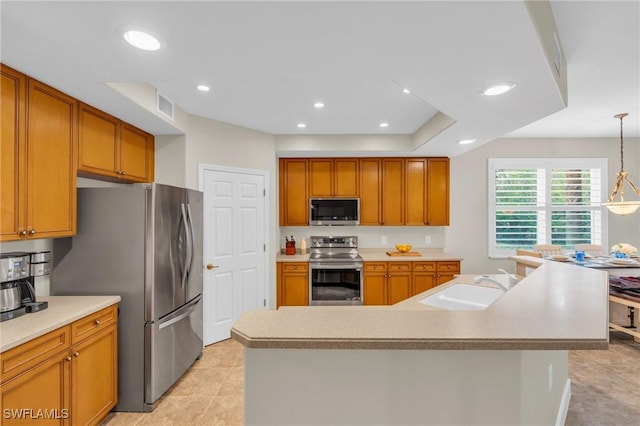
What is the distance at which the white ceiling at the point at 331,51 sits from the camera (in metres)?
1.22

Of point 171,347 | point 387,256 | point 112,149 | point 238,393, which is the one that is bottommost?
point 238,393

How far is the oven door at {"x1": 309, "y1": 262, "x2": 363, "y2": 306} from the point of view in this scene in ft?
13.3

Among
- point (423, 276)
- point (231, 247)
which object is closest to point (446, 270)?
point (423, 276)

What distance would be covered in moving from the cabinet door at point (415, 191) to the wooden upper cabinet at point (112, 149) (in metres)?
3.28

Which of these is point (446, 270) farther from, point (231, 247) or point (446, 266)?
point (231, 247)

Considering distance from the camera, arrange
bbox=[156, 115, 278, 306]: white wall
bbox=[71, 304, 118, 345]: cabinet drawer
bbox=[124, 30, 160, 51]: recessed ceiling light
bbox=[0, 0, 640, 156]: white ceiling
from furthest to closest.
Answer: bbox=[156, 115, 278, 306]: white wall < bbox=[71, 304, 118, 345]: cabinet drawer < bbox=[124, 30, 160, 51]: recessed ceiling light < bbox=[0, 0, 640, 156]: white ceiling

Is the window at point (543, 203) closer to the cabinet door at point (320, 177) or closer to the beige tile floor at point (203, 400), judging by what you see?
the cabinet door at point (320, 177)

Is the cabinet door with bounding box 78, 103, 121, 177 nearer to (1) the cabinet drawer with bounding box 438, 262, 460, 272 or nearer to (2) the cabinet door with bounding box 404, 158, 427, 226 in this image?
(2) the cabinet door with bounding box 404, 158, 427, 226

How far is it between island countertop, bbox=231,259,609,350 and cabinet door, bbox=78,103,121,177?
195 centimetres

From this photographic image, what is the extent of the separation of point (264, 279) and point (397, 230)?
2194 mm

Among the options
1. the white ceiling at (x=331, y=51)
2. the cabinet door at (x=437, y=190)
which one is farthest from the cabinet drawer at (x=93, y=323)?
the cabinet door at (x=437, y=190)

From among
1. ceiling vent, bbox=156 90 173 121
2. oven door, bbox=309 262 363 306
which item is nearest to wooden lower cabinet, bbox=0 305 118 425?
ceiling vent, bbox=156 90 173 121

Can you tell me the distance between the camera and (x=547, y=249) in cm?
441

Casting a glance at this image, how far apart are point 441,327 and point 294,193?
3.48 m
